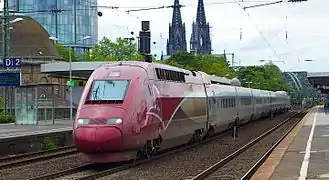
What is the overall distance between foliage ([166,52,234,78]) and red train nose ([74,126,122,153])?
7695 centimetres

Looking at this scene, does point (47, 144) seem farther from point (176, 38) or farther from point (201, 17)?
point (201, 17)

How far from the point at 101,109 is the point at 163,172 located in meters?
2.60

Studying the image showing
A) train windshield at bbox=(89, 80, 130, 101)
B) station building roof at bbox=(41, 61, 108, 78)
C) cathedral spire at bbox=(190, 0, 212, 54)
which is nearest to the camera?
train windshield at bbox=(89, 80, 130, 101)

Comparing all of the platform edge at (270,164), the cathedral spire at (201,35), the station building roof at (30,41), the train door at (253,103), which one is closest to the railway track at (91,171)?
the platform edge at (270,164)

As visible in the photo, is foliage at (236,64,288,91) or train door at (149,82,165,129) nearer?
train door at (149,82,165,129)

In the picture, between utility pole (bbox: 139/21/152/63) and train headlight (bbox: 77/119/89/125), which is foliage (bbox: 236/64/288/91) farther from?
train headlight (bbox: 77/119/89/125)

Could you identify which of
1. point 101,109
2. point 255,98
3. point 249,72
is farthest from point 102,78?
point 249,72

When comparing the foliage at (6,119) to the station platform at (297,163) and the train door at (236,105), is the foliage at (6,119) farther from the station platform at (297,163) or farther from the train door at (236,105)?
the station platform at (297,163)

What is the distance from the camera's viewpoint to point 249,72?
140 metres

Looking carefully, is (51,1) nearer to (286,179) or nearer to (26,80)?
(26,80)

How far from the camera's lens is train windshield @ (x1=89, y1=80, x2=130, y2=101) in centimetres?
1831

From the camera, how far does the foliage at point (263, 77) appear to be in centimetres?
13525

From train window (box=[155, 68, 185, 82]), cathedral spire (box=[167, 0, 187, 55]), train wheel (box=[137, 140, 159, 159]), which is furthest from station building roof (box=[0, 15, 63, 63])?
train wheel (box=[137, 140, 159, 159])

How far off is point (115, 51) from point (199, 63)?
2096 centimetres
